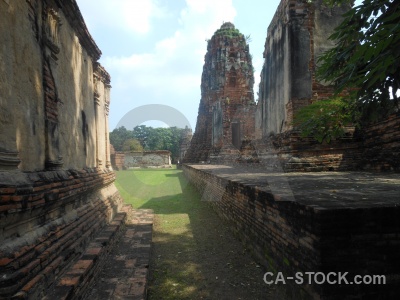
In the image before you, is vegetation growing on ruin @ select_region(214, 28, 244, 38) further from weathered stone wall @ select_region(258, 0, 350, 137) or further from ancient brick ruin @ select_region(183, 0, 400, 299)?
weathered stone wall @ select_region(258, 0, 350, 137)

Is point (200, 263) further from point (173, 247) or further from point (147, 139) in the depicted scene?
point (147, 139)

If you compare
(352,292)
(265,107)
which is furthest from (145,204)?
(352,292)

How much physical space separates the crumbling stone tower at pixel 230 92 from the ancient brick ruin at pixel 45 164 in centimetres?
1009

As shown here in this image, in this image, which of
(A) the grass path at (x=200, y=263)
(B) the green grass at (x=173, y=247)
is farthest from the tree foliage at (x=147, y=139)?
(A) the grass path at (x=200, y=263)

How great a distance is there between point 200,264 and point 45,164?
2.34m

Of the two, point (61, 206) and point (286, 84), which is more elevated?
point (286, 84)

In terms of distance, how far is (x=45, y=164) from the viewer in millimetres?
3277

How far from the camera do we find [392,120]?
16.7 ft

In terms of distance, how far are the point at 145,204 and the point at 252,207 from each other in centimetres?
546

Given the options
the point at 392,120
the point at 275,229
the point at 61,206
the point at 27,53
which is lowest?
the point at 275,229

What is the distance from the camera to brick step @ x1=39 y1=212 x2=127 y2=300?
236 centimetres

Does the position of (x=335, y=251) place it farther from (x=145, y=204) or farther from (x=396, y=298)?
(x=145, y=204)

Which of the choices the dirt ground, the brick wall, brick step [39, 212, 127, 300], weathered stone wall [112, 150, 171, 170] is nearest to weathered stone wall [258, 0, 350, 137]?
the dirt ground

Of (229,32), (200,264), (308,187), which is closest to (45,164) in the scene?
(200,264)
